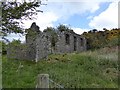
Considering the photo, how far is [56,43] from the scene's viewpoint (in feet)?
86.8

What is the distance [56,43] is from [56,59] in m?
6.17

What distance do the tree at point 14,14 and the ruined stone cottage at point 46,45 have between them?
562 mm

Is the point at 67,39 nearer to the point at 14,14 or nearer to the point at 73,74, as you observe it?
the point at 73,74

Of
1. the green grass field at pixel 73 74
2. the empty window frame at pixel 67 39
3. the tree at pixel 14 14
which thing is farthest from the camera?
the empty window frame at pixel 67 39

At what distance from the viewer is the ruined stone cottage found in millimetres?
19850

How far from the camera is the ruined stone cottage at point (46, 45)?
781 inches

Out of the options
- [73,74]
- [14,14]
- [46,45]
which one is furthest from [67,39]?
[14,14]

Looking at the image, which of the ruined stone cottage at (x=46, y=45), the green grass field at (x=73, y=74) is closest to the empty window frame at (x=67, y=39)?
the ruined stone cottage at (x=46, y=45)

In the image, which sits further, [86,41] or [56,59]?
[86,41]

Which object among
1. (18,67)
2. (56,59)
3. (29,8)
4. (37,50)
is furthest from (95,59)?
(29,8)

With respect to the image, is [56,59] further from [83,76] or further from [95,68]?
[83,76]

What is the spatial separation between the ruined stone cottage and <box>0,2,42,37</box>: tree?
0.56 meters

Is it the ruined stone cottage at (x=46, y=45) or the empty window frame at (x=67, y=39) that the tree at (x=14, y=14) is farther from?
the empty window frame at (x=67, y=39)

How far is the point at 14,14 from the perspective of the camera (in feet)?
30.7
